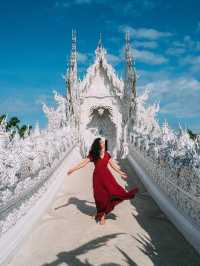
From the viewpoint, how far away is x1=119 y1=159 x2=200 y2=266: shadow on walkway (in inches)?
182

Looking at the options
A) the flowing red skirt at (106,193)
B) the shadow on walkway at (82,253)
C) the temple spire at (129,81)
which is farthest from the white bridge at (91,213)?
the temple spire at (129,81)

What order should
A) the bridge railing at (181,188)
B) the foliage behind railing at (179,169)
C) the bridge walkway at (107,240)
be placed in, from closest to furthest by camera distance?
1. the bridge walkway at (107,240)
2. the bridge railing at (181,188)
3. the foliage behind railing at (179,169)

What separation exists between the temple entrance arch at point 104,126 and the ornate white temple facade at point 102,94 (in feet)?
0.26

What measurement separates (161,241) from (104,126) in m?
15.9

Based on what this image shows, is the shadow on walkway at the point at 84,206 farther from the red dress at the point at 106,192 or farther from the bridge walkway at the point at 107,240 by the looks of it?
the red dress at the point at 106,192

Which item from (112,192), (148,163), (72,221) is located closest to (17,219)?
(72,221)

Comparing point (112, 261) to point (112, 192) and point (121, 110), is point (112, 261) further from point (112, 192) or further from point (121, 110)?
point (121, 110)

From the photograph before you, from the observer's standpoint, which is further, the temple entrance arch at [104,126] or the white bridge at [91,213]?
the temple entrance arch at [104,126]

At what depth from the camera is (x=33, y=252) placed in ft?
16.6

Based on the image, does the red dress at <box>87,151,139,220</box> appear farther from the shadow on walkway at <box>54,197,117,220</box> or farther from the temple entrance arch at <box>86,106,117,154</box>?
the temple entrance arch at <box>86,106,117,154</box>

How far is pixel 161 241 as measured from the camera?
532 cm

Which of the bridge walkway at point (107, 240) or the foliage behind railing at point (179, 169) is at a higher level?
the foliage behind railing at point (179, 169)

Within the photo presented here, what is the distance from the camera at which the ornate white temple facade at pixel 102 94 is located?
64.2 feet

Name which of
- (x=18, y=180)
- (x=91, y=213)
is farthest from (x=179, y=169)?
(x=18, y=180)
